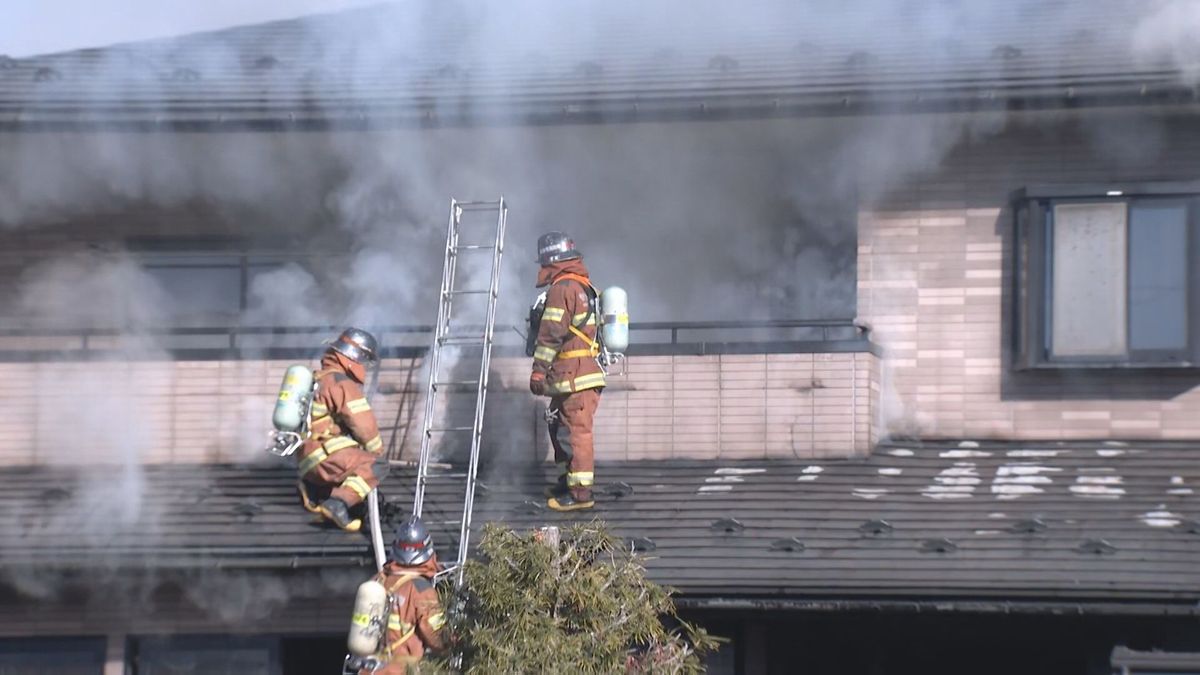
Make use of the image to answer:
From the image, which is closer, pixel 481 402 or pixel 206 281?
pixel 481 402

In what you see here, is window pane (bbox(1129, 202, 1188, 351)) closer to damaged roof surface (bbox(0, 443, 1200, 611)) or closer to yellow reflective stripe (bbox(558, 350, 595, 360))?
damaged roof surface (bbox(0, 443, 1200, 611))

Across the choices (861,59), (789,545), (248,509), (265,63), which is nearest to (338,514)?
(248,509)

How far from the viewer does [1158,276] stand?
10.9 metres

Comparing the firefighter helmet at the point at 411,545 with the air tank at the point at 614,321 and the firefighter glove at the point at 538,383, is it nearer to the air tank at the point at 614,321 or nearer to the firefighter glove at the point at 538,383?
the firefighter glove at the point at 538,383

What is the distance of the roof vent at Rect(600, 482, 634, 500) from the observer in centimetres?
1039

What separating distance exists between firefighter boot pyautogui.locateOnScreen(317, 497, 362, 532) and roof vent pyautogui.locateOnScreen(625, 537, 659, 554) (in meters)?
1.63

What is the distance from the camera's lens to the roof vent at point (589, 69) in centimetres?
1162

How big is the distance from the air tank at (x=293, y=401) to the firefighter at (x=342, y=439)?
9 centimetres

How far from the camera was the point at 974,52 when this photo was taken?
11.3 metres

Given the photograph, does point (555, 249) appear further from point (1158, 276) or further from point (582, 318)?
point (1158, 276)

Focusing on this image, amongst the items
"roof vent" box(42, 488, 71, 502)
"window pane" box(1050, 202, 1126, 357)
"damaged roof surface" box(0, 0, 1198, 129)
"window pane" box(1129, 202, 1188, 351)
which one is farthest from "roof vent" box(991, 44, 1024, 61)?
"roof vent" box(42, 488, 71, 502)

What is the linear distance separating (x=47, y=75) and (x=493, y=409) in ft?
13.0

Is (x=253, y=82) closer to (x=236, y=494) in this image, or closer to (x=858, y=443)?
(x=236, y=494)

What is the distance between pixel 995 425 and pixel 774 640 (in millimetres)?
2036
